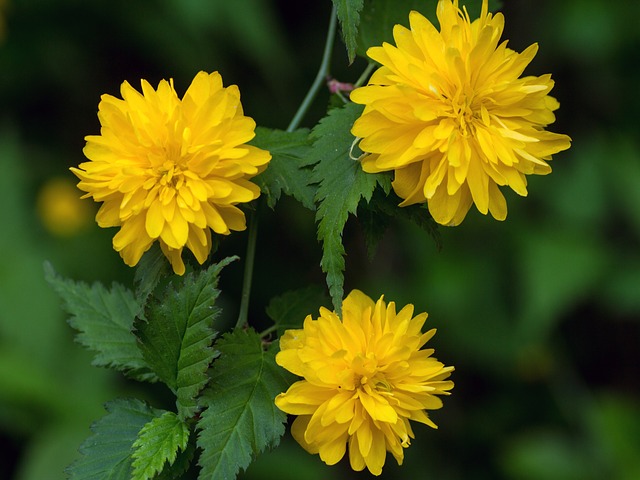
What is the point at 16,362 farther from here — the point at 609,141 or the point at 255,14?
the point at 609,141

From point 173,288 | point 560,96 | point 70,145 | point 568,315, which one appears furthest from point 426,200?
point 70,145

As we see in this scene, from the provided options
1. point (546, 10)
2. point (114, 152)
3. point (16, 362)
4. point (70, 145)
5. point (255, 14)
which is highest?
point (546, 10)

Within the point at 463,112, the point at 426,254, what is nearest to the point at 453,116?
the point at 463,112

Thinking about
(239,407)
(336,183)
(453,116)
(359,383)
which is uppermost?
(453,116)

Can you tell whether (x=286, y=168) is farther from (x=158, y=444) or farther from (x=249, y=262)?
(x=158, y=444)

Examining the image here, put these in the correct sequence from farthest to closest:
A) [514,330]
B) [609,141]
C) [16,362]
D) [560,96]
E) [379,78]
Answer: [560,96] → [609,141] → [514,330] → [16,362] → [379,78]
